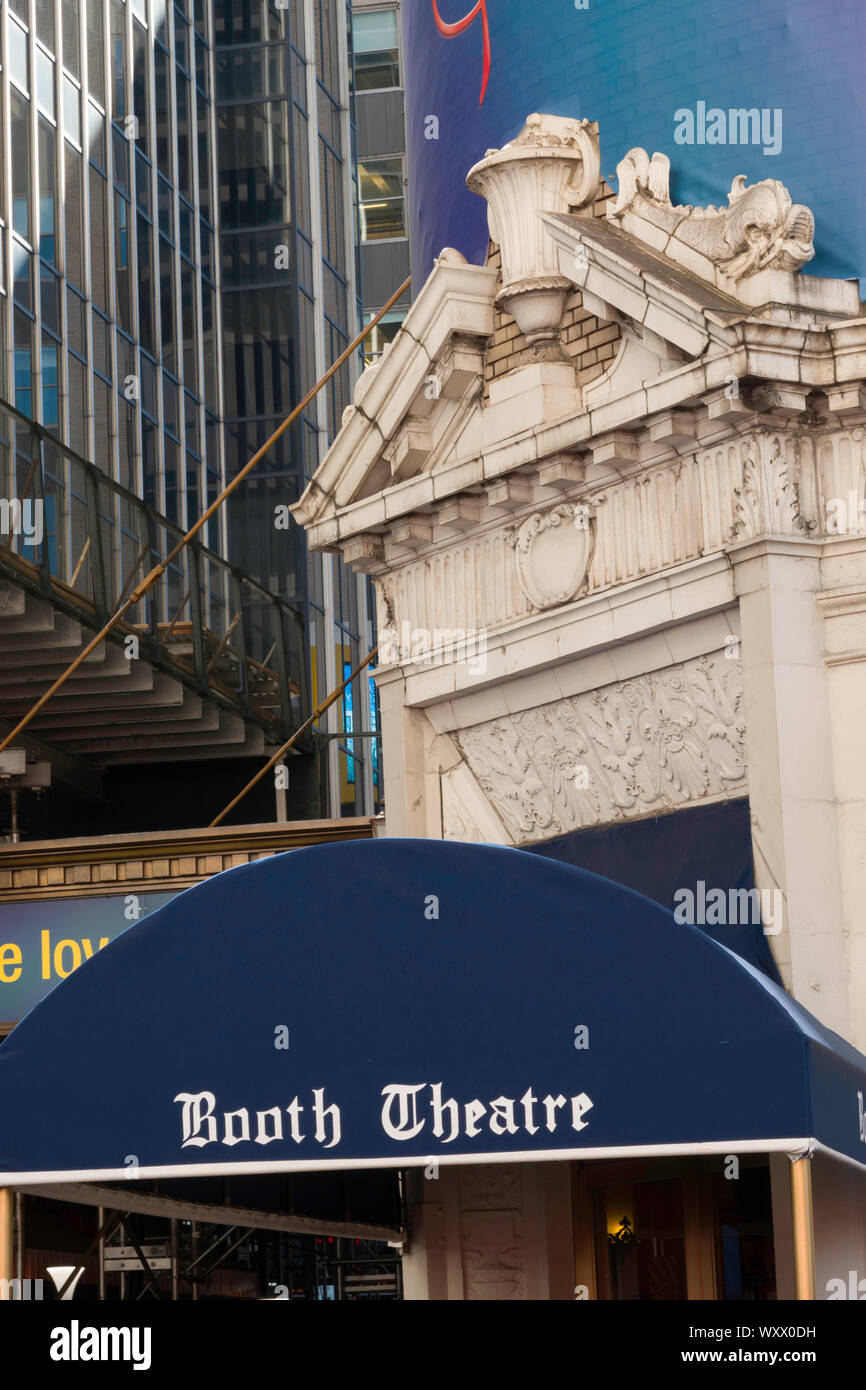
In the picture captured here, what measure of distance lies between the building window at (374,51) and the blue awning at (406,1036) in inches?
2195

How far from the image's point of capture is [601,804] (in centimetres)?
1716

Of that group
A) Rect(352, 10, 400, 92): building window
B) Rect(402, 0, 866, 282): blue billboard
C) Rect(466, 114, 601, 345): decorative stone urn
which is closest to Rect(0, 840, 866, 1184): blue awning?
Rect(466, 114, 601, 345): decorative stone urn

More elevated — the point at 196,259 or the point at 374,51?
the point at 374,51

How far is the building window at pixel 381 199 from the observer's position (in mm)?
64688

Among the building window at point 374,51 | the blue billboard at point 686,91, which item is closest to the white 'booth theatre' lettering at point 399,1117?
the blue billboard at point 686,91

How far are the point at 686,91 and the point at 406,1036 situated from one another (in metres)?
7.81

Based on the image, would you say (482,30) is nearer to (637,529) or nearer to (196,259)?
(637,529)

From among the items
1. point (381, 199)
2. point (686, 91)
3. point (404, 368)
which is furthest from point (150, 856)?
point (381, 199)

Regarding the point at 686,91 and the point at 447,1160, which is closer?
the point at 447,1160

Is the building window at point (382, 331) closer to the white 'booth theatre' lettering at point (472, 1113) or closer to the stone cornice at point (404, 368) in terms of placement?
the stone cornice at point (404, 368)

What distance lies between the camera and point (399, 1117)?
13.4 meters

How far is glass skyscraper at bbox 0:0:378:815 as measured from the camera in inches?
1490

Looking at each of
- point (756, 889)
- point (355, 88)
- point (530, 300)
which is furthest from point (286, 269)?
point (756, 889)

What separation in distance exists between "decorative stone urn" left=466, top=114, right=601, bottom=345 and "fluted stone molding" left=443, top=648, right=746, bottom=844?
2982mm
